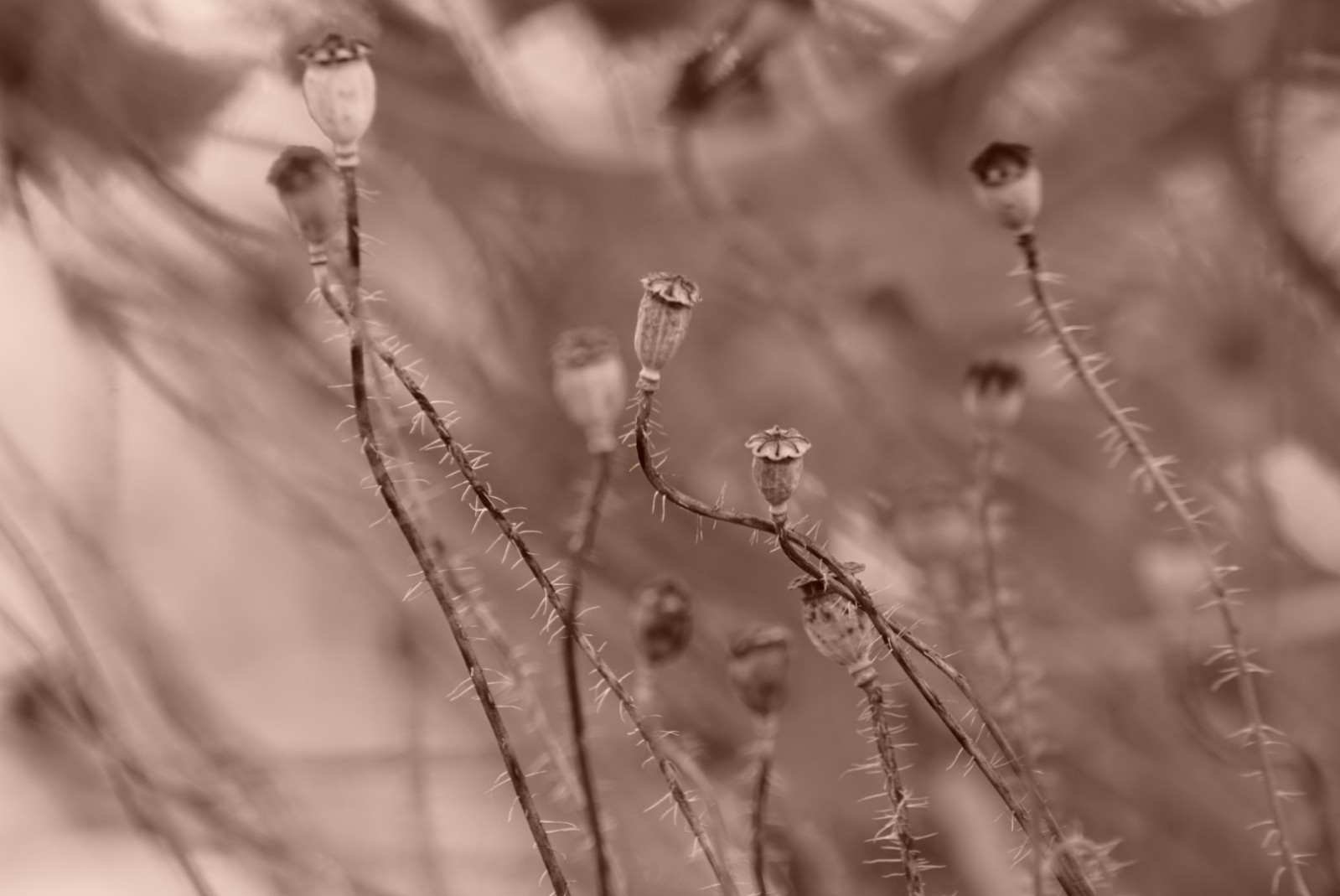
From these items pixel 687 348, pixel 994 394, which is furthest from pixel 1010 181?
pixel 687 348

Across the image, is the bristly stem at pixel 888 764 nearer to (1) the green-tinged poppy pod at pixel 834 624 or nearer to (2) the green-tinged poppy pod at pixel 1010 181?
(1) the green-tinged poppy pod at pixel 834 624

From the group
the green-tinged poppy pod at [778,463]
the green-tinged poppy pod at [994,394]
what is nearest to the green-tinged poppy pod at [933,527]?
the green-tinged poppy pod at [994,394]

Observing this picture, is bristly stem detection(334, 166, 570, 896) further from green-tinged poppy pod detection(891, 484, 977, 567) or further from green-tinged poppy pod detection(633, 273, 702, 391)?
green-tinged poppy pod detection(891, 484, 977, 567)

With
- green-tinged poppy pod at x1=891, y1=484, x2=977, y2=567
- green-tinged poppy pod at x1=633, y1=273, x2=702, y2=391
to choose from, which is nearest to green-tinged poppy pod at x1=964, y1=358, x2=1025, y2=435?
green-tinged poppy pod at x1=891, y1=484, x2=977, y2=567

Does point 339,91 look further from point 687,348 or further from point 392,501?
point 687,348

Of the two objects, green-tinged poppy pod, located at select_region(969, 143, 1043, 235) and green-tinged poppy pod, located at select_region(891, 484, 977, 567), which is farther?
green-tinged poppy pod, located at select_region(891, 484, 977, 567)

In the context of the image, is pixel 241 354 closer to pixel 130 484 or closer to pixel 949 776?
pixel 130 484

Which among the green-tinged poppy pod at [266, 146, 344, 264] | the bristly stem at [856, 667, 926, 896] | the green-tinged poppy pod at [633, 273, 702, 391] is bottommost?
the bristly stem at [856, 667, 926, 896]
